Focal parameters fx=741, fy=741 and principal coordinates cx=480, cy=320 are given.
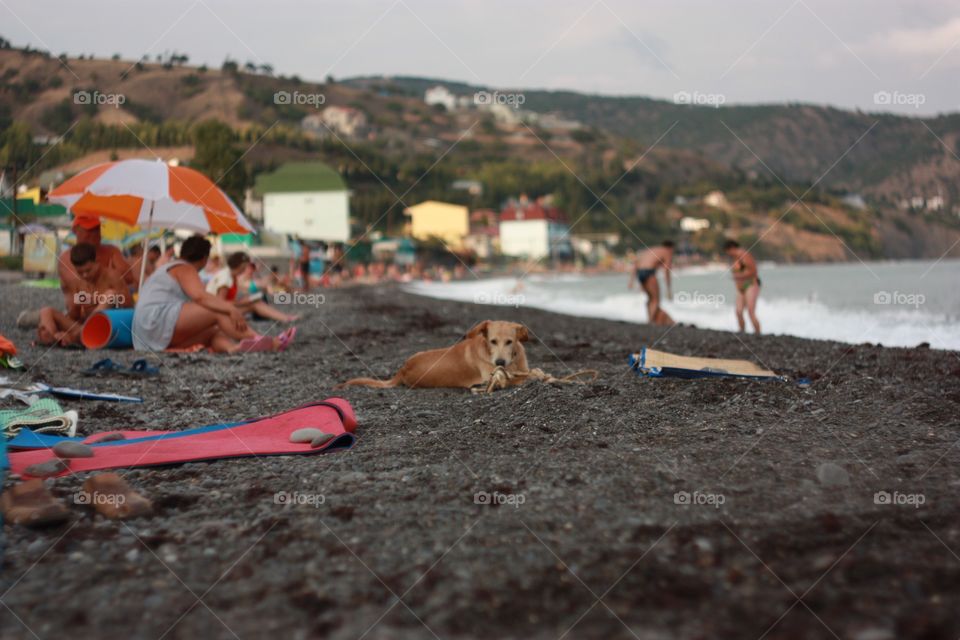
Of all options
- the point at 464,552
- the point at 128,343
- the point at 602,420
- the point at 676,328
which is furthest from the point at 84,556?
the point at 676,328

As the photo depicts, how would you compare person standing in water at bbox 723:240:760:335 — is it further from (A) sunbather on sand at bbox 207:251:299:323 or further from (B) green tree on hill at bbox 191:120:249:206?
(B) green tree on hill at bbox 191:120:249:206

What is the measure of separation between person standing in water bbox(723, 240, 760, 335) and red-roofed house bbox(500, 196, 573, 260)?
9463 cm

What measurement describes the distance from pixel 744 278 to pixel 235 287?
332 inches

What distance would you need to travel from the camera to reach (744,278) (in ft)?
41.5

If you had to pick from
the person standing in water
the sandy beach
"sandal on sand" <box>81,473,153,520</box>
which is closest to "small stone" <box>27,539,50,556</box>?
the sandy beach

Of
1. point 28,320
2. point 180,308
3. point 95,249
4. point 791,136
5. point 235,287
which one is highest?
point 791,136

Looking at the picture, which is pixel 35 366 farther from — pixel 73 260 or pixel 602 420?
pixel 602 420

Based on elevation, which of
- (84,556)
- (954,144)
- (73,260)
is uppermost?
(954,144)

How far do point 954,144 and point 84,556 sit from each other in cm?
10316

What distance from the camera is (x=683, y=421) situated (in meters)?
4.38

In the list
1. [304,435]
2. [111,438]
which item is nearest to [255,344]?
[111,438]

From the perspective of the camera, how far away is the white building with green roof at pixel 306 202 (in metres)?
61.5

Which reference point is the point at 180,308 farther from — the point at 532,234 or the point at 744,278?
the point at 532,234

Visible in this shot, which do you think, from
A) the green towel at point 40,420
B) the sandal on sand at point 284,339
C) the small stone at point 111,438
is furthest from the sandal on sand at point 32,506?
the sandal on sand at point 284,339
